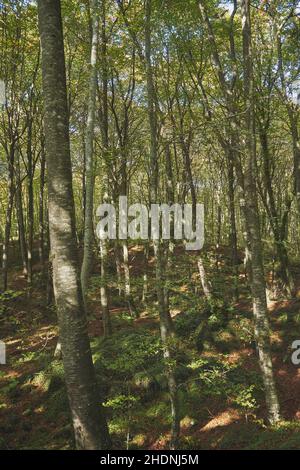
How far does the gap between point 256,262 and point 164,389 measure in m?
5.00

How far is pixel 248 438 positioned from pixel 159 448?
207 centimetres

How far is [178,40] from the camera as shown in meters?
13.8

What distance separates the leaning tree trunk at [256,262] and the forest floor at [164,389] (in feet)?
1.15

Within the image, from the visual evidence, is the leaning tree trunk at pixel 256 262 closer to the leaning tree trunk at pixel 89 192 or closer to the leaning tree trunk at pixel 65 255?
the leaning tree trunk at pixel 89 192

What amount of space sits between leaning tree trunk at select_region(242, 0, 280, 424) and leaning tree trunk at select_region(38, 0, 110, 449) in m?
4.36

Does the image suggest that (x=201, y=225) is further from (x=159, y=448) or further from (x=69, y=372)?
(x=69, y=372)

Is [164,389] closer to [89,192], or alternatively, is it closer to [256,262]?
[256,262]

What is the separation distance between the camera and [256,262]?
816cm

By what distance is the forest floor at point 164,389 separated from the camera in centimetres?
809

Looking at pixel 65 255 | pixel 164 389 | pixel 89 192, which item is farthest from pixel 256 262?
pixel 164 389

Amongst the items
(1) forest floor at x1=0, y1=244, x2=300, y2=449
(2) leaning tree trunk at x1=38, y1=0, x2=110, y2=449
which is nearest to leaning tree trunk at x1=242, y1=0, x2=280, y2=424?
(1) forest floor at x1=0, y1=244, x2=300, y2=449

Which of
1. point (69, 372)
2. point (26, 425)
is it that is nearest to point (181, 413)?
point (26, 425)
